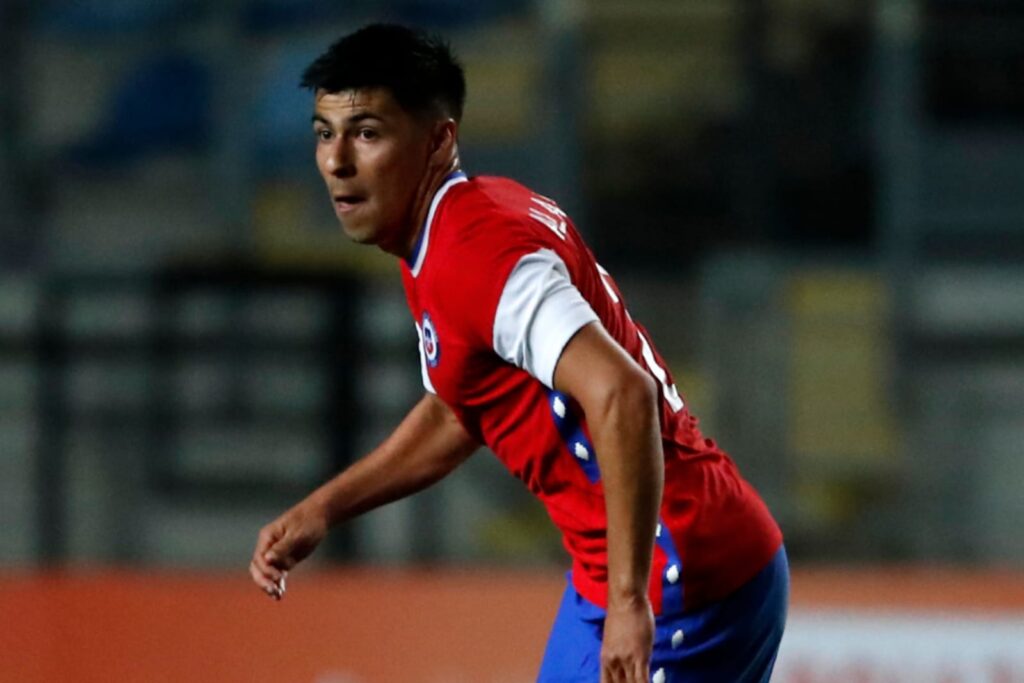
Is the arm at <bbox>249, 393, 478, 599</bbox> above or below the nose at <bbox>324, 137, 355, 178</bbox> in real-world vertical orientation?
below

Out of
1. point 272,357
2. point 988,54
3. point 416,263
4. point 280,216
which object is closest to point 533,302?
point 416,263

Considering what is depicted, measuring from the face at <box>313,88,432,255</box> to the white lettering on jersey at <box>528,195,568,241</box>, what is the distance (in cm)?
17

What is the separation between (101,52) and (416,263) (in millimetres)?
4627

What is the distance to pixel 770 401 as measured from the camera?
20.7 feet

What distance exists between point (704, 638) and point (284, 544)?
0.68 m

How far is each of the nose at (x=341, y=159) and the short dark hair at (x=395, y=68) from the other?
8cm

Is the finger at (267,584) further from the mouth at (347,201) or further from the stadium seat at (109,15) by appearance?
the stadium seat at (109,15)

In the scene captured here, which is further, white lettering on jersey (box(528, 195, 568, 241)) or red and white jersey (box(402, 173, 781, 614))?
white lettering on jersey (box(528, 195, 568, 241))

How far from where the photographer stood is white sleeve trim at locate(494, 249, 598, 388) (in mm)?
2336

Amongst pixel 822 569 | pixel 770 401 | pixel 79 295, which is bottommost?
pixel 822 569

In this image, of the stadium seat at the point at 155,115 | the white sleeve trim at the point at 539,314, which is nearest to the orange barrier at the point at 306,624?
the stadium seat at the point at 155,115

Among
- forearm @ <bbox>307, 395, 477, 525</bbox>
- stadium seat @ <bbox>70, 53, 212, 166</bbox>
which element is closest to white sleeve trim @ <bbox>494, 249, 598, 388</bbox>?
forearm @ <bbox>307, 395, 477, 525</bbox>

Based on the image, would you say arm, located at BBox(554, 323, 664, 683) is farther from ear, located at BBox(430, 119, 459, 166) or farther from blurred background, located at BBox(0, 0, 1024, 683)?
blurred background, located at BBox(0, 0, 1024, 683)

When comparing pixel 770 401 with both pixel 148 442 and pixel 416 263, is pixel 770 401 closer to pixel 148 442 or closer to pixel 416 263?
pixel 148 442
